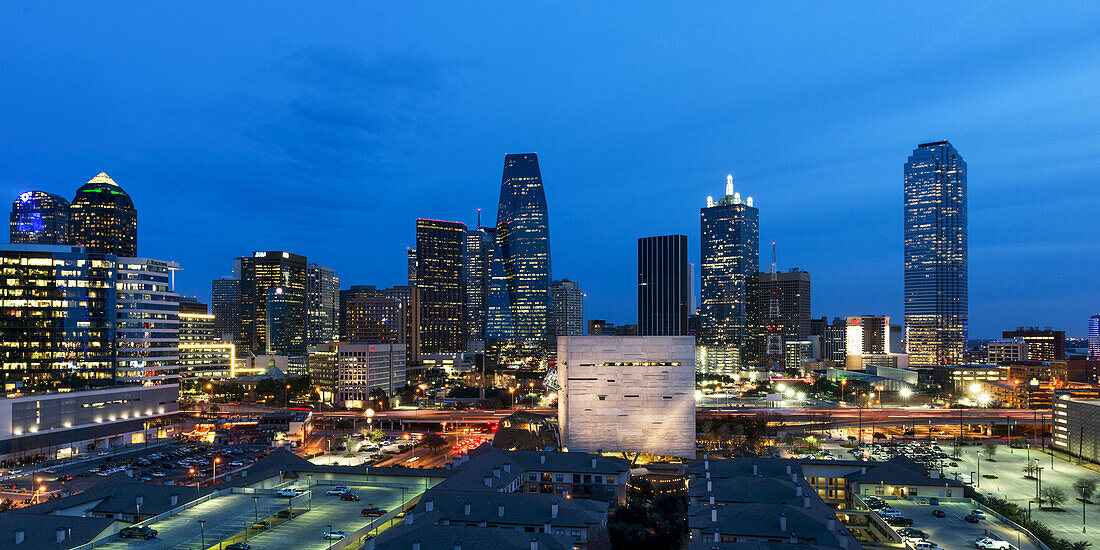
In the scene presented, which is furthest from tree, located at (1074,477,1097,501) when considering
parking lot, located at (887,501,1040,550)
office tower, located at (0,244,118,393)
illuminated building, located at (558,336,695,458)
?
office tower, located at (0,244,118,393)

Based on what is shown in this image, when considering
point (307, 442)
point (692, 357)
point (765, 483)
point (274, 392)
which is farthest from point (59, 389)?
point (765, 483)

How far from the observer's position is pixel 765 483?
1948 inches

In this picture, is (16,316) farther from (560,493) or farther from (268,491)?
(560,493)

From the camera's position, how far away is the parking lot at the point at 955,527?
44.8 metres

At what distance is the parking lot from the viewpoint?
4481 centimetres

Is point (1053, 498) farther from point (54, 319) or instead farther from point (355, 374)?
point (355, 374)

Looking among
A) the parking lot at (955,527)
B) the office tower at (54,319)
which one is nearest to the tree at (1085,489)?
the parking lot at (955,527)

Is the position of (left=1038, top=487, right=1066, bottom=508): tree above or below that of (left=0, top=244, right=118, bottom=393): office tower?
below

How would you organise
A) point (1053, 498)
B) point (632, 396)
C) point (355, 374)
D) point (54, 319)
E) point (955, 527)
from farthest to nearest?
point (355, 374), point (54, 319), point (632, 396), point (1053, 498), point (955, 527)

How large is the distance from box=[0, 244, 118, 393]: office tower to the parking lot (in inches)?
4395

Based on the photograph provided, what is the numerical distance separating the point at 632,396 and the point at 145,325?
82.6m

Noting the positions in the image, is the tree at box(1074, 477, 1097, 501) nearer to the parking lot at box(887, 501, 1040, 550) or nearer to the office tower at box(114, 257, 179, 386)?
the parking lot at box(887, 501, 1040, 550)

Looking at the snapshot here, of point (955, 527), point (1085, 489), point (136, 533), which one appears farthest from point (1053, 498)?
point (136, 533)

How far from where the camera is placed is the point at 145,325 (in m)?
117
